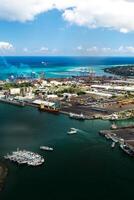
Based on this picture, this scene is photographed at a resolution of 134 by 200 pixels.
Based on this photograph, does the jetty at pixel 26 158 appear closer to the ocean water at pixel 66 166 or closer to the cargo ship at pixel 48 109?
the ocean water at pixel 66 166

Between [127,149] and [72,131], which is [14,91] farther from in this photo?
[127,149]

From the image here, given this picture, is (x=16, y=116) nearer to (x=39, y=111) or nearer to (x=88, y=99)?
(x=39, y=111)

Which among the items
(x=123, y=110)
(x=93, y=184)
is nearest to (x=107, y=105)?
(x=123, y=110)

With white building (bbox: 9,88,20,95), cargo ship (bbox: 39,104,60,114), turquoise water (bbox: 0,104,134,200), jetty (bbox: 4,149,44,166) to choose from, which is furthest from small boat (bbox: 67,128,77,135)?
white building (bbox: 9,88,20,95)

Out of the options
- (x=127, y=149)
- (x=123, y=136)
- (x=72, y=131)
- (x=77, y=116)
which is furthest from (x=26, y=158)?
(x=77, y=116)

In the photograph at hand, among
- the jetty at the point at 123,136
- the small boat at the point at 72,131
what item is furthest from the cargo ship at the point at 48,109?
the jetty at the point at 123,136

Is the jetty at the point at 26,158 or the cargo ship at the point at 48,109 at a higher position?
A: the cargo ship at the point at 48,109

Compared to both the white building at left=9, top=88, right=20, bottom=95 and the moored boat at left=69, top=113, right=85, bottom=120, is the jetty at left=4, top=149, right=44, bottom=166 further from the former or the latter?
the white building at left=9, top=88, right=20, bottom=95
